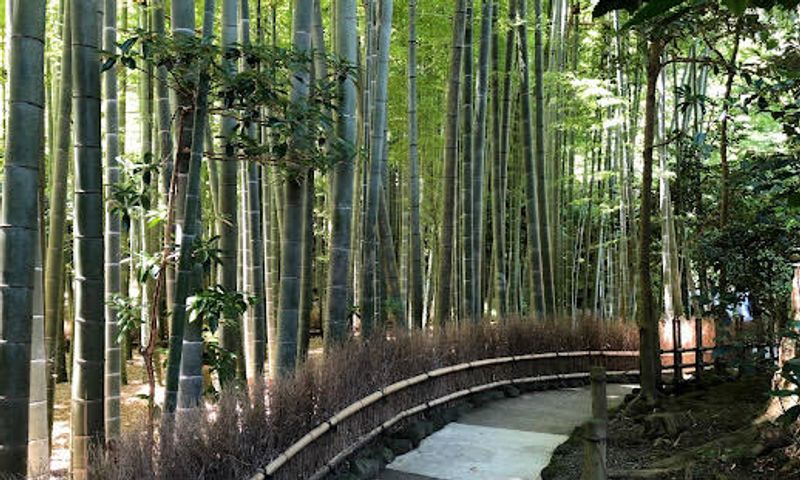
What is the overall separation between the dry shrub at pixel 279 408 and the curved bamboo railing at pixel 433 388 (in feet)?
0.18

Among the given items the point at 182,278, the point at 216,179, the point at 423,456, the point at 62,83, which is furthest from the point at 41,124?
the point at 423,456

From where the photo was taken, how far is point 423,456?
4.44 meters

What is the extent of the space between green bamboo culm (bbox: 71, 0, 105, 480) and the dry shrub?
1.19 feet

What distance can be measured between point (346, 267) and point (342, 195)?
45 cm

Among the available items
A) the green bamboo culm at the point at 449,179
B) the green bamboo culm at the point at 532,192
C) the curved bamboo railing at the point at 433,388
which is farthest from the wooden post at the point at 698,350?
the green bamboo culm at the point at 449,179

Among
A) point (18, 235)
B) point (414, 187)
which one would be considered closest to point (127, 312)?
point (18, 235)

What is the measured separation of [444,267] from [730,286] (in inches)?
92.0

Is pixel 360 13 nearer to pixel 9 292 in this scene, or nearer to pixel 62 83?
pixel 62 83

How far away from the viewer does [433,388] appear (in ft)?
17.0

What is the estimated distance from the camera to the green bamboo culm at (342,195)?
4098mm

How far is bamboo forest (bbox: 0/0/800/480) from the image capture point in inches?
108

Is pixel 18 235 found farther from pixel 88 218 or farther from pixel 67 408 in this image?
pixel 67 408

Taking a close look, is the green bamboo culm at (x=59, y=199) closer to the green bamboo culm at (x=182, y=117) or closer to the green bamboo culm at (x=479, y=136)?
the green bamboo culm at (x=182, y=117)

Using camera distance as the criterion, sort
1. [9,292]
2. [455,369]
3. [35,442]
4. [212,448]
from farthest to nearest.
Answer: [455,369], [35,442], [212,448], [9,292]
